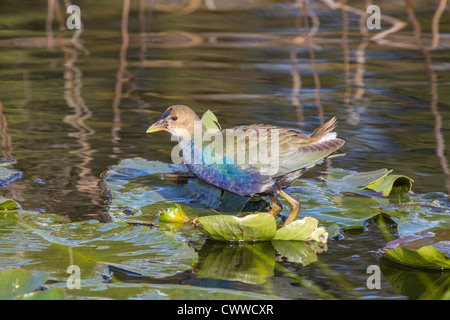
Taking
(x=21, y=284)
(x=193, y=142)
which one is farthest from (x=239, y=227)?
(x=21, y=284)

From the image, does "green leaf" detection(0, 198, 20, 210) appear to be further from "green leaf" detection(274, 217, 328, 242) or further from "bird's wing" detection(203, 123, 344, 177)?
"green leaf" detection(274, 217, 328, 242)

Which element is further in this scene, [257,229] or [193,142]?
[193,142]

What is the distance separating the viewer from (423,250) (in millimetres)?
3004

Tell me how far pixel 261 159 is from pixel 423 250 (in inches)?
43.4

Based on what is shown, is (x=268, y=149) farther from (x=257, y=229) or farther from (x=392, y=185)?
(x=392, y=185)

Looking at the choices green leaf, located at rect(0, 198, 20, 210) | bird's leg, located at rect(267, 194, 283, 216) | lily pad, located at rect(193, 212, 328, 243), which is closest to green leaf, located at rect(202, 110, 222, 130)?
bird's leg, located at rect(267, 194, 283, 216)

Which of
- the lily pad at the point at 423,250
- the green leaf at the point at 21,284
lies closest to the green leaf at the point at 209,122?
the lily pad at the point at 423,250

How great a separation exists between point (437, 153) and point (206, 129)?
6.33ft

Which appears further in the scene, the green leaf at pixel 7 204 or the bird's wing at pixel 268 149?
the bird's wing at pixel 268 149

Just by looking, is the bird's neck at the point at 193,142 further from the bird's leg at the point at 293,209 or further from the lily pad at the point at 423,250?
the lily pad at the point at 423,250

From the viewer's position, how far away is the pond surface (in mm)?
3072

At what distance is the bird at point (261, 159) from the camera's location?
3701 millimetres

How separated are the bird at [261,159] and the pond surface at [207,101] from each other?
0.94ft
